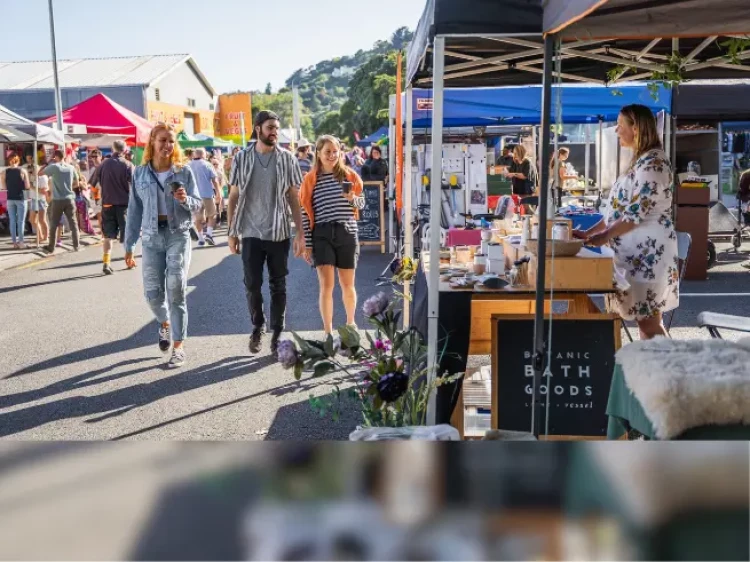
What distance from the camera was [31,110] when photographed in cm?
4588

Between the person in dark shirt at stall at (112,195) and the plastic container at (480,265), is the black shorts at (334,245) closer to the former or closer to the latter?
the plastic container at (480,265)

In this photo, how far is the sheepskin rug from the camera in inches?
102

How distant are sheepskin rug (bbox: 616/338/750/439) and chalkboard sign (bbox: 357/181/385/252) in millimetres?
11428

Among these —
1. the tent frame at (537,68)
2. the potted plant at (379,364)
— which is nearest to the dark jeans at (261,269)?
the tent frame at (537,68)

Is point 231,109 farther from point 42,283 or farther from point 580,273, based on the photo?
point 580,273

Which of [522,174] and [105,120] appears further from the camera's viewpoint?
[105,120]

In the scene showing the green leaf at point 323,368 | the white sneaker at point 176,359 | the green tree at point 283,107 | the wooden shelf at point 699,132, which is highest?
the green tree at point 283,107

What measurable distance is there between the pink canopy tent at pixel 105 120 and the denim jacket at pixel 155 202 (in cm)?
1514

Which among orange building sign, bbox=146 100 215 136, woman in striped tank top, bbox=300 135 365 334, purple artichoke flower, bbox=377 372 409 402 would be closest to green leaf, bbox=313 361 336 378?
purple artichoke flower, bbox=377 372 409 402

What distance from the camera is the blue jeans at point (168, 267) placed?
21.9 feet

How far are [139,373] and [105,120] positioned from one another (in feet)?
52.0

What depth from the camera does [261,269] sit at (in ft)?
22.8

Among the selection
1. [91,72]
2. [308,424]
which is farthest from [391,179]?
[91,72]

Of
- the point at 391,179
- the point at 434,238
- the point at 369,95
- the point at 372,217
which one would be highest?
the point at 369,95
